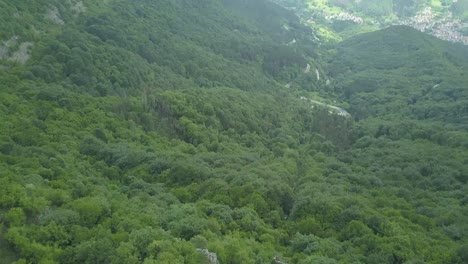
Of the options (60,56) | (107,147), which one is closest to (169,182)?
(107,147)

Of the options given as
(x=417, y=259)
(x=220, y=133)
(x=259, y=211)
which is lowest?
(x=220, y=133)

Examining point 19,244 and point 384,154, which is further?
point 384,154

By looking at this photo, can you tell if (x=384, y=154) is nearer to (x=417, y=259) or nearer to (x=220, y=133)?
(x=220, y=133)

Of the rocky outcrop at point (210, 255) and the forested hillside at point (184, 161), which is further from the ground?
the rocky outcrop at point (210, 255)

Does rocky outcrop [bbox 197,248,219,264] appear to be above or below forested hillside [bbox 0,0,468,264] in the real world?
above

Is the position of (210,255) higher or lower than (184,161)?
higher

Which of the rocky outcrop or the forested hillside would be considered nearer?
the rocky outcrop

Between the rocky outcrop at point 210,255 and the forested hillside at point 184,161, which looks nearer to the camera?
the rocky outcrop at point 210,255

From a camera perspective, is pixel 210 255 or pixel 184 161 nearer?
pixel 210 255
